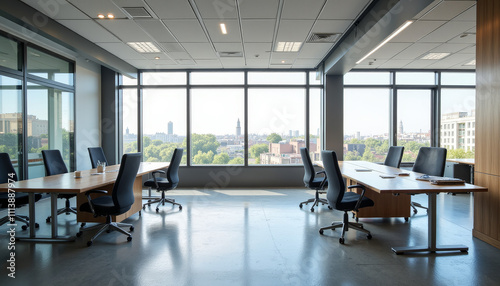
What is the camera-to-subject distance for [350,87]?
7559 millimetres

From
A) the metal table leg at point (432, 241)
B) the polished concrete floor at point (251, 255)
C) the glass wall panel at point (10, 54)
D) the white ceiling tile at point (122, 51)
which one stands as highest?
the white ceiling tile at point (122, 51)

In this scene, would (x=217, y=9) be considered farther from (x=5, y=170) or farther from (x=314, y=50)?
(x=5, y=170)

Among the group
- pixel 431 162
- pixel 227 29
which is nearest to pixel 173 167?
pixel 227 29

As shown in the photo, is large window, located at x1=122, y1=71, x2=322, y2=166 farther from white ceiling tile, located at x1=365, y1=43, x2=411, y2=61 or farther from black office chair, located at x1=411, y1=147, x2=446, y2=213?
black office chair, located at x1=411, y1=147, x2=446, y2=213

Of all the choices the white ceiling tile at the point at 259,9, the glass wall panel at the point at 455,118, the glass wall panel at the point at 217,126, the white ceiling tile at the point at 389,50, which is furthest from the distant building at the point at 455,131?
the white ceiling tile at the point at 259,9

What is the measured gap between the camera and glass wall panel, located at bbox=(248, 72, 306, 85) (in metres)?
7.61

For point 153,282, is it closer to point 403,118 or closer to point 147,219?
point 147,219

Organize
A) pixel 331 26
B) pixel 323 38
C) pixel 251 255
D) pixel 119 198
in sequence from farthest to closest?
pixel 323 38
pixel 331 26
pixel 119 198
pixel 251 255

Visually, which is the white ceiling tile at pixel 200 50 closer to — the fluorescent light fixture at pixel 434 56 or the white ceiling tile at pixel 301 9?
the white ceiling tile at pixel 301 9

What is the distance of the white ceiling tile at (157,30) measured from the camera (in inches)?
181

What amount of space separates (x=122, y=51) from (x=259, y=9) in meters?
3.39

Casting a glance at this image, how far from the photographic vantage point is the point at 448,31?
192 inches

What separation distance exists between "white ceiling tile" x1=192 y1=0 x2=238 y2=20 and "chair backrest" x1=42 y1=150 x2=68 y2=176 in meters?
3.14

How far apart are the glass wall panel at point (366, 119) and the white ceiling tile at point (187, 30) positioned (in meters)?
4.14
